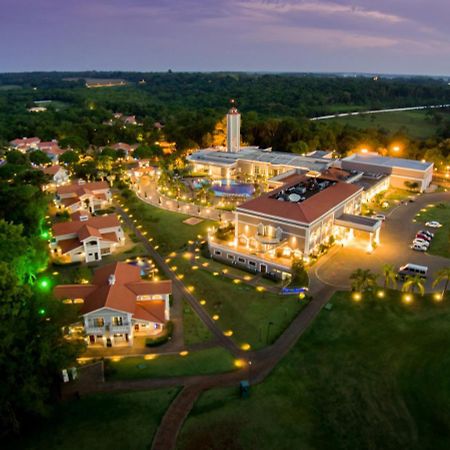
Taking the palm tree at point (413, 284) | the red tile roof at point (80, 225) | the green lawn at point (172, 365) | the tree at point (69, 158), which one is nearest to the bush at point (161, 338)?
the green lawn at point (172, 365)

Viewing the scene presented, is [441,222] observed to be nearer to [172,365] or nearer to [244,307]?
[244,307]

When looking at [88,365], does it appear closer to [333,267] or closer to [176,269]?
[176,269]

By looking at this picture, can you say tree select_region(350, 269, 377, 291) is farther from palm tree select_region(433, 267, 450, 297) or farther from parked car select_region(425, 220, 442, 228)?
parked car select_region(425, 220, 442, 228)

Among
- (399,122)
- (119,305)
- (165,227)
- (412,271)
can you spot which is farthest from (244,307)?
(399,122)

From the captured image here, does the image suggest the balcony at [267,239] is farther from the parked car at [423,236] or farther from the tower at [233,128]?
the tower at [233,128]

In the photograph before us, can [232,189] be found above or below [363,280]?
above

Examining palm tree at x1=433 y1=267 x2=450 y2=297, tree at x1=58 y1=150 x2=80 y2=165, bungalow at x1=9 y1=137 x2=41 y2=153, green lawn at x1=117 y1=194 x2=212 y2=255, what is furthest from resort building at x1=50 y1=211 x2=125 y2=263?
bungalow at x1=9 y1=137 x2=41 y2=153
